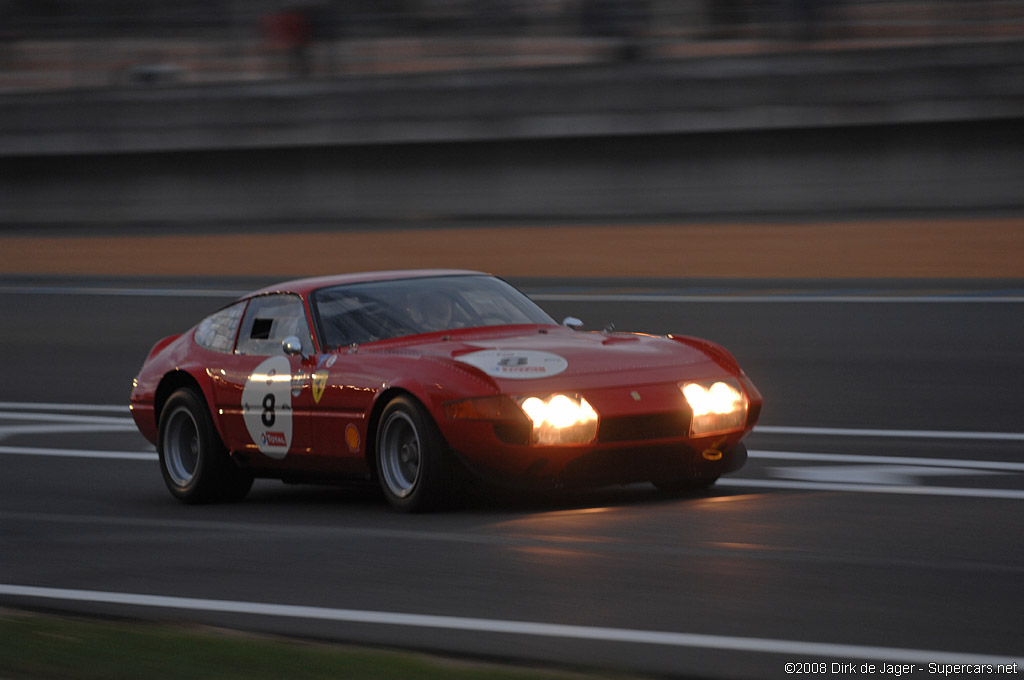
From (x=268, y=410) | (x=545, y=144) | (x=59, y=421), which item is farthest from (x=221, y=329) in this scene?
(x=545, y=144)

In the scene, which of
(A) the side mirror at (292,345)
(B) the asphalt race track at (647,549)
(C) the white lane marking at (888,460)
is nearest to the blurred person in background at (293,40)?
(B) the asphalt race track at (647,549)

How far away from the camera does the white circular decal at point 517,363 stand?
7.32 m

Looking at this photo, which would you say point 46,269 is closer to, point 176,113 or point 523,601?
point 176,113

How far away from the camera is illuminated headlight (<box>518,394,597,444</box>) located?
7.24 metres

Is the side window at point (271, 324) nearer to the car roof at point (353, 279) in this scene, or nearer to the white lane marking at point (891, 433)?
the car roof at point (353, 279)

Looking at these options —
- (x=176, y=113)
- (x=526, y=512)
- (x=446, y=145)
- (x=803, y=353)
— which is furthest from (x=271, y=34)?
(x=526, y=512)

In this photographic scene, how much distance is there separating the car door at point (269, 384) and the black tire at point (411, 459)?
65 centimetres

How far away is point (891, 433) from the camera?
1027 cm

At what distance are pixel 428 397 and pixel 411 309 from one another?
1.19 meters

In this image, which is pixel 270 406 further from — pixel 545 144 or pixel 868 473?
pixel 545 144

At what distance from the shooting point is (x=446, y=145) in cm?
2377

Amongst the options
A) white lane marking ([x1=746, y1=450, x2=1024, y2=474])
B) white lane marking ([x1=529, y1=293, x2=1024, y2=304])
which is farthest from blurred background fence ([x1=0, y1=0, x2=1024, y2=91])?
white lane marking ([x1=746, y1=450, x2=1024, y2=474])

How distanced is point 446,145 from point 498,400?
16.8 meters

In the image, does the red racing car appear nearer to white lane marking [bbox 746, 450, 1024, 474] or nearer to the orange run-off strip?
white lane marking [bbox 746, 450, 1024, 474]
